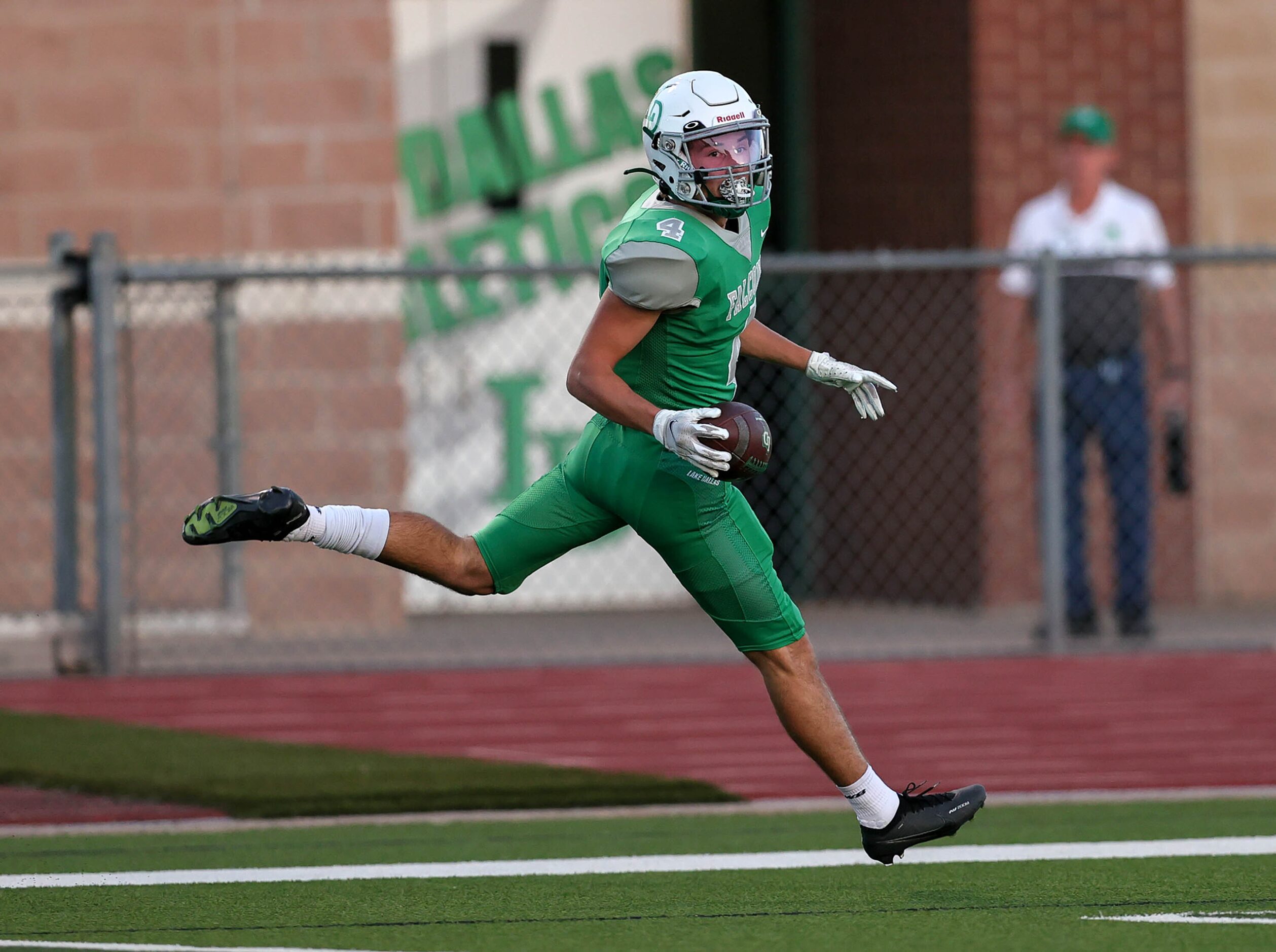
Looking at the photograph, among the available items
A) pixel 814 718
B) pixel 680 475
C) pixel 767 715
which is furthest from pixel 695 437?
pixel 767 715

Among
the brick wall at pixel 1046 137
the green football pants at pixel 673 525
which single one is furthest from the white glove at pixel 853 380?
the brick wall at pixel 1046 137

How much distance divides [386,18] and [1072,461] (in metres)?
4.10

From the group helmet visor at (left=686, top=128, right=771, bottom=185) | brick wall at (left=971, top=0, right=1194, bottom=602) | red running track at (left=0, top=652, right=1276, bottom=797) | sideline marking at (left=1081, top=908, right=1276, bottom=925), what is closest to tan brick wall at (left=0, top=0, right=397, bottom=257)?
red running track at (left=0, top=652, right=1276, bottom=797)

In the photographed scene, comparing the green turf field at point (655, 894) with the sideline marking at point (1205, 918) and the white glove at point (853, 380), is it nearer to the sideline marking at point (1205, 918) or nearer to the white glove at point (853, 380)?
the sideline marking at point (1205, 918)

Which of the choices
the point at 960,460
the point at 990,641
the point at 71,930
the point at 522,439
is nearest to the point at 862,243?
the point at 960,460

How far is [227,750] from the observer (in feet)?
24.2

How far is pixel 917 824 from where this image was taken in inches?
205

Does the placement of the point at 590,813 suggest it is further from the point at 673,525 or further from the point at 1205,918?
the point at 1205,918

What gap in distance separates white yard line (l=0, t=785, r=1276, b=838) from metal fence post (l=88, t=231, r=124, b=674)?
10.4 ft

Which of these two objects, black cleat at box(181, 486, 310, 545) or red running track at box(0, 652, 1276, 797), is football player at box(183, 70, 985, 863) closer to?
black cleat at box(181, 486, 310, 545)

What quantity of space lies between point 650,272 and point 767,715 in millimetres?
3487

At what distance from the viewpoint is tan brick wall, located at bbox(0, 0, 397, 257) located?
10875 millimetres

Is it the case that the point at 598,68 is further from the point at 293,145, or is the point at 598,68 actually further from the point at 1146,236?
the point at 1146,236

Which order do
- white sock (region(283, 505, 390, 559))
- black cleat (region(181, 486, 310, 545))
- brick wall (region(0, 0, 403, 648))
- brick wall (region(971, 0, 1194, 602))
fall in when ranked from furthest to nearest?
brick wall (region(971, 0, 1194, 602)), brick wall (region(0, 0, 403, 648)), white sock (region(283, 505, 390, 559)), black cleat (region(181, 486, 310, 545))
